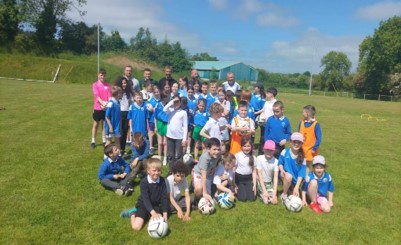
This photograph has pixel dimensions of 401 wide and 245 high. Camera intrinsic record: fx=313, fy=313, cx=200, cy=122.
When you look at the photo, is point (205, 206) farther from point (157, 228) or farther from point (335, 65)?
point (335, 65)

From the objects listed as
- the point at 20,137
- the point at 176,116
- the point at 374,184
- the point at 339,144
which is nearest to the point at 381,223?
the point at 374,184

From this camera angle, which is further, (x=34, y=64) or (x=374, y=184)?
(x=34, y=64)

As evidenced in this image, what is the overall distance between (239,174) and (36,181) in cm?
415

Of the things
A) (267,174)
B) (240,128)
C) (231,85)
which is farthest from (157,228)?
(231,85)

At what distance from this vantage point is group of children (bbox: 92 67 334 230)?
17.5 feet

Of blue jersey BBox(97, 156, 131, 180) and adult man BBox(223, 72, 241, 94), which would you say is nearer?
blue jersey BBox(97, 156, 131, 180)

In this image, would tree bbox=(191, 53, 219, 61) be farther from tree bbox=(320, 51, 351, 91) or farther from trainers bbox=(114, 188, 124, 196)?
trainers bbox=(114, 188, 124, 196)

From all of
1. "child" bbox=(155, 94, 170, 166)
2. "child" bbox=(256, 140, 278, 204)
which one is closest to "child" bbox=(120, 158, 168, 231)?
"child" bbox=(256, 140, 278, 204)

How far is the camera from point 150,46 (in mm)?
79500

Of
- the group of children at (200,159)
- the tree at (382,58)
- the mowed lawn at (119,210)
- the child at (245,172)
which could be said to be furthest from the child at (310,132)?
the tree at (382,58)

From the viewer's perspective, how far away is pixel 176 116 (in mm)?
7363

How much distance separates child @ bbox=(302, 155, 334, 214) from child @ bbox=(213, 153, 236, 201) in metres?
1.43

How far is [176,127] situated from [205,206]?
239 cm

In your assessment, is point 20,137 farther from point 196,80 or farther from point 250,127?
point 250,127
